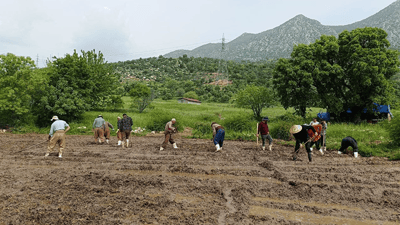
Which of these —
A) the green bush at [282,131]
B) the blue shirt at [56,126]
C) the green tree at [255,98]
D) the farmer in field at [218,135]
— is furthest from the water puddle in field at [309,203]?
the green tree at [255,98]

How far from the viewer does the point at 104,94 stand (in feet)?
102

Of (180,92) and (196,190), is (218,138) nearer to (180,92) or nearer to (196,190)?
(196,190)

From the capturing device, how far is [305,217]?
201 inches

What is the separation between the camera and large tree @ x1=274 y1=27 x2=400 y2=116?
2181 centimetres

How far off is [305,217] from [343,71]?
2206 centimetres

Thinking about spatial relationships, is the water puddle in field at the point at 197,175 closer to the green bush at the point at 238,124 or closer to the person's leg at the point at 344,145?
the person's leg at the point at 344,145

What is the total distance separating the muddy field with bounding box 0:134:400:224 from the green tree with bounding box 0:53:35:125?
11844 mm

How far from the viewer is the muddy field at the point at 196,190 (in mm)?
5141

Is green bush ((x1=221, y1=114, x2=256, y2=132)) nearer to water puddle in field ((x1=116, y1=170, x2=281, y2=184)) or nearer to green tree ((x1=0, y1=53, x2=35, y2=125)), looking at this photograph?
water puddle in field ((x1=116, y1=170, x2=281, y2=184))

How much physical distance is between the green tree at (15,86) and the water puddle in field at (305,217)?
21.8 m

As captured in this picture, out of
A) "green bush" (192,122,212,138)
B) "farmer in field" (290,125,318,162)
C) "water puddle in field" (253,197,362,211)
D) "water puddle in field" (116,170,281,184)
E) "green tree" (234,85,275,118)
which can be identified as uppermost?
"green tree" (234,85,275,118)

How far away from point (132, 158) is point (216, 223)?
6.61 m

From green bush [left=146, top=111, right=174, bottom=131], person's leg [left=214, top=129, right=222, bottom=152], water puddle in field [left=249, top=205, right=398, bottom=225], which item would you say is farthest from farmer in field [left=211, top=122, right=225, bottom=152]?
green bush [left=146, top=111, right=174, bottom=131]

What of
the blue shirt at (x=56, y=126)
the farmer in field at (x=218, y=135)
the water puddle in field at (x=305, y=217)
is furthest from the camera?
the farmer in field at (x=218, y=135)
